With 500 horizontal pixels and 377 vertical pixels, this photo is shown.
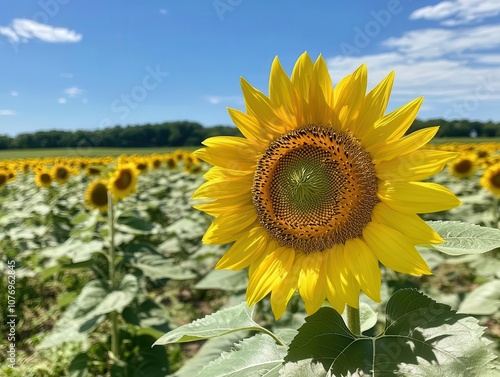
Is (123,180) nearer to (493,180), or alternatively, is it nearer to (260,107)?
(260,107)

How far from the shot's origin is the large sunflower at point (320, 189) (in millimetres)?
1346

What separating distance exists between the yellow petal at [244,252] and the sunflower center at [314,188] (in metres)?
0.05

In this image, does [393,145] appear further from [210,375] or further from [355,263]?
[210,375]

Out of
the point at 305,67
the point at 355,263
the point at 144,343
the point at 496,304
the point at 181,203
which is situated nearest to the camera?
the point at 355,263

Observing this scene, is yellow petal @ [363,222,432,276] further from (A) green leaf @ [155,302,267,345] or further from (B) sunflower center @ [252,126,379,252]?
(A) green leaf @ [155,302,267,345]

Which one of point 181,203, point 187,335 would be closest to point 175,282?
point 181,203

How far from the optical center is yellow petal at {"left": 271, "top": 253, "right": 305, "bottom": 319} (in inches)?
56.5

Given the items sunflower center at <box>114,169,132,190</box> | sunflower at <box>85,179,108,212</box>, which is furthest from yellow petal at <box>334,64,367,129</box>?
sunflower at <box>85,179,108,212</box>

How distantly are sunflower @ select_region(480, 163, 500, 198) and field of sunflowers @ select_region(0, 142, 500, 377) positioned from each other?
2cm

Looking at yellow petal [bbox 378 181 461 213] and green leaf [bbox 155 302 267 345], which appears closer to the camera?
yellow petal [bbox 378 181 461 213]

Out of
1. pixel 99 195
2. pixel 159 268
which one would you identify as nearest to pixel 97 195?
pixel 99 195

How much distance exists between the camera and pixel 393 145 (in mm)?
1395

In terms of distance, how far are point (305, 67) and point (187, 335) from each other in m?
0.95

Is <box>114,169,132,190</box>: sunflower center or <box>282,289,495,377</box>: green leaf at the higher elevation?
<box>114,169,132,190</box>: sunflower center
